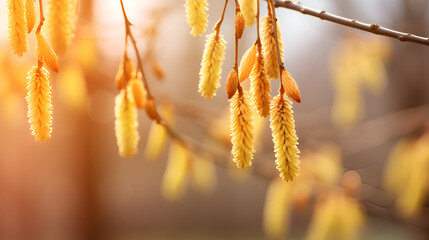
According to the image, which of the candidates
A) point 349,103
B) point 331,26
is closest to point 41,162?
point 331,26

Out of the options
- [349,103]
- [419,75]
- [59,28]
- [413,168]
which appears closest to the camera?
[59,28]

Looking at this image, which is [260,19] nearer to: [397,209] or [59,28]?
[59,28]

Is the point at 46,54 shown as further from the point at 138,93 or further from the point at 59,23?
the point at 138,93

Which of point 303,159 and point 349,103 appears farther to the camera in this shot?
point 303,159

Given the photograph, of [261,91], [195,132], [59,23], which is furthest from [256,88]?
[195,132]

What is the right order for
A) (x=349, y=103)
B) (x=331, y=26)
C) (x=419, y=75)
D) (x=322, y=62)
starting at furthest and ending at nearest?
1. (x=322, y=62)
2. (x=419, y=75)
3. (x=331, y=26)
4. (x=349, y=103)

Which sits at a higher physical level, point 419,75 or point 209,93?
point 419,75

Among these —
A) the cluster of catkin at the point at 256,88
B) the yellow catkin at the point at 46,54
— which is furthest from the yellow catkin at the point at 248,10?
the yellow catkin at the point at 46,54
